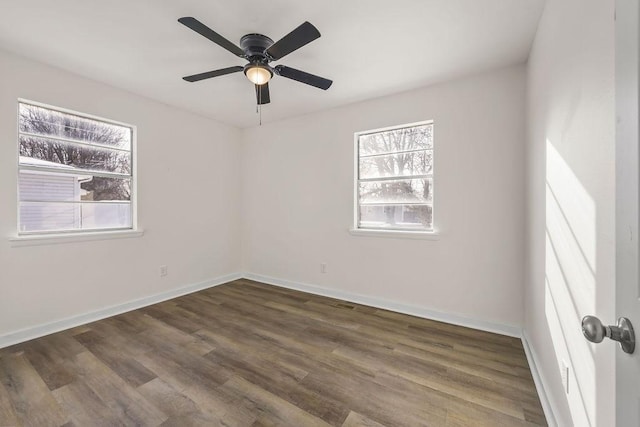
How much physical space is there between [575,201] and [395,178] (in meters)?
2.14

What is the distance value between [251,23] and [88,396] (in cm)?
280

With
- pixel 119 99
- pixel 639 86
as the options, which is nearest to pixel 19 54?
pixel 119 99

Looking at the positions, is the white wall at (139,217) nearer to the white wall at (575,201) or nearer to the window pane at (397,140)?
the window pane at (397,140)

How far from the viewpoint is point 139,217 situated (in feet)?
10.9

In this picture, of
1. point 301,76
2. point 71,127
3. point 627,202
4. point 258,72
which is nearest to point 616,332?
point 627,202

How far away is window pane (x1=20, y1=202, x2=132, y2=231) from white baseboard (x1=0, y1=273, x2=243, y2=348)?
3.07 feet

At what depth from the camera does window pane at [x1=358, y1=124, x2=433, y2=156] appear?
3.10m

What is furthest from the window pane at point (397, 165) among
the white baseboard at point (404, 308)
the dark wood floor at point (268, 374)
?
the dark wood floor at point (268, 374)

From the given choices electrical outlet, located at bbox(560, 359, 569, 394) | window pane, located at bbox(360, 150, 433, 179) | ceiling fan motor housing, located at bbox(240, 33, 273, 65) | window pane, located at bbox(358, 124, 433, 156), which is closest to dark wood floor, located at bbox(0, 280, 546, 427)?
electrical outlet, located at bbox(560, 359, 569, 394)

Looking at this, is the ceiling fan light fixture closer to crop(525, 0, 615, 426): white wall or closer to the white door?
crop(525, 0, 615, 426): white wall

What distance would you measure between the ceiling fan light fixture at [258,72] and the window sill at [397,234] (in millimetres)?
2060

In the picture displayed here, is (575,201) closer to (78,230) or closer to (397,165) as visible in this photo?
(397,165)

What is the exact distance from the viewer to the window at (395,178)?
10.2 ft

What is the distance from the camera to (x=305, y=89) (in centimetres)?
307
